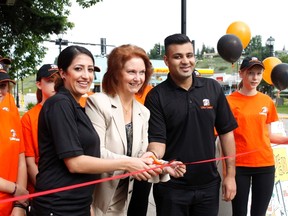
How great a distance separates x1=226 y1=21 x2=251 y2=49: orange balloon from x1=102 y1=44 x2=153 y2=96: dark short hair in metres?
4.21

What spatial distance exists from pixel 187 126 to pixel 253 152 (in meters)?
1.21

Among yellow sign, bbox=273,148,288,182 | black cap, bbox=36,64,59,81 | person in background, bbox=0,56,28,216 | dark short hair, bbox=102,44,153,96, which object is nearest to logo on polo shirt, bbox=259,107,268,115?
yellow sign, bbox=273,148,288,182

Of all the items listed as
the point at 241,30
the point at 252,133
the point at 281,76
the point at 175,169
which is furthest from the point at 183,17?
the point at 175,169

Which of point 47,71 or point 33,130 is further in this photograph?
point 47,71

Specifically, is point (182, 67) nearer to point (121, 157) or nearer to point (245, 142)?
point (121, 157)

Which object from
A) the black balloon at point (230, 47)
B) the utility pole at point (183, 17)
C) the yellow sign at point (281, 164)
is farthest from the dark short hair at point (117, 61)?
the black balloon at point (230, 47)

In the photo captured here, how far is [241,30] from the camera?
6.23 meters

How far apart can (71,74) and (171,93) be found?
2.93 ft

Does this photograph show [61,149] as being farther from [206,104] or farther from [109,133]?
[206,104]

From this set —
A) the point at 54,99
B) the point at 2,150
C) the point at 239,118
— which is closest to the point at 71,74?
the point at 54,99

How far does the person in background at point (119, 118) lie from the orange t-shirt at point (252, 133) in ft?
4.66

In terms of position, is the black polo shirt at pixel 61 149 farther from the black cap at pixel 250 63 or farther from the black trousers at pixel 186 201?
the black cap at pixel 250 63

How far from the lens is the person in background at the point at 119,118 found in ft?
7.45

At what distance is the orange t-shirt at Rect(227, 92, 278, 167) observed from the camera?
139 inches
